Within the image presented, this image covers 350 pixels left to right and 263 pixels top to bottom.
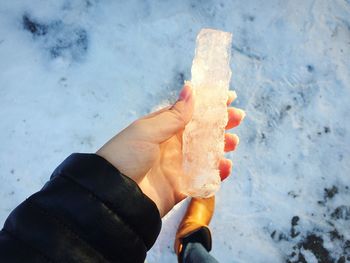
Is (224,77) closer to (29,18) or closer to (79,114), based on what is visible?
(79,114)

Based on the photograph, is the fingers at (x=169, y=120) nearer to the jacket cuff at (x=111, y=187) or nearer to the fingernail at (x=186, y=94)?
the fingernail at (x=186, y=94)

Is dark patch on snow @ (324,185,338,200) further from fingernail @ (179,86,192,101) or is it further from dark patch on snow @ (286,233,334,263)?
fingernail @ (179,86,192,101)

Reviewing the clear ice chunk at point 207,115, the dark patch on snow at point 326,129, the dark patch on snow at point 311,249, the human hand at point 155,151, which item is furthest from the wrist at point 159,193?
the dark patch on snow at point 326,129

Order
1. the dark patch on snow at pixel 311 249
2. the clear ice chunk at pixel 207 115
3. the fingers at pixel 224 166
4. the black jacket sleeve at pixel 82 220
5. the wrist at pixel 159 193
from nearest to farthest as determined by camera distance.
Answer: the black jacket sleeve at pixel 82 220
the clear ice chunk at pixel 207 115
the wrist at pixel 159 193
the fingers at pixel 224 166
the dark patch on snow at pixel 311 249

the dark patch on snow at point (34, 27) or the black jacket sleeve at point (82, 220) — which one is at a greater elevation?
the dark patch on snow at point (34, 27)

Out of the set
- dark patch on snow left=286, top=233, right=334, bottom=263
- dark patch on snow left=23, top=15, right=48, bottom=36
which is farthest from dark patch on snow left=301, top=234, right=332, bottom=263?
dark patch on snow left=23, top=15, right=48, bottom=36

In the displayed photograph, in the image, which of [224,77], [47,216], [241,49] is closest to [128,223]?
[47,216]
